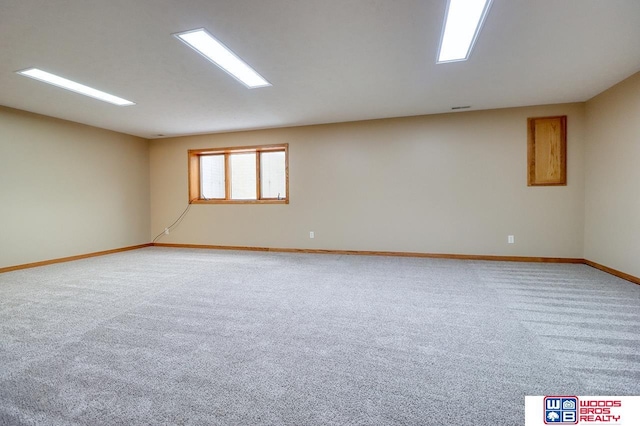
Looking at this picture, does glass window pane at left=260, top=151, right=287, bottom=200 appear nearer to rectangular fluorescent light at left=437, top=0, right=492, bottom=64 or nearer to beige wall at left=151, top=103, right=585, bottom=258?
beige wall at left=151, top=103, right=585, bottom=258

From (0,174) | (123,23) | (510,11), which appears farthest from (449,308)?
(0,174)

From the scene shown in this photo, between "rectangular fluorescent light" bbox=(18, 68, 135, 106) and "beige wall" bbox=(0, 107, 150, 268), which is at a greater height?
"rectangular fluorescent light" bbox=(18, 68, 135, 106)

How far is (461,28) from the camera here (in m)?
2.39

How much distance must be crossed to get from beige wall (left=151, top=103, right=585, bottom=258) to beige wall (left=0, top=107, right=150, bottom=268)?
1.49 m

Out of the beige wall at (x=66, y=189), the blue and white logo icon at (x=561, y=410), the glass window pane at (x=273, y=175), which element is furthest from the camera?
the glass window pane at (x=273, y=175)

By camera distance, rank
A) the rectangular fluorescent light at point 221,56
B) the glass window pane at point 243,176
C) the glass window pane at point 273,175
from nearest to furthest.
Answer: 1. the rectangular fluorescent light at point 221,56
2. the glass window pane at point 273,175
3. the glass window pane at point 243,176

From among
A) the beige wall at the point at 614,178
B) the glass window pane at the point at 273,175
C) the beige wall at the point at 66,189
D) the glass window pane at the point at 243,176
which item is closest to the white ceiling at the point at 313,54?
the beige wall at the point at 614,178

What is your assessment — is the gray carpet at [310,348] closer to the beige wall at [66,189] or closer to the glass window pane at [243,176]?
the beige wall at [66,189]

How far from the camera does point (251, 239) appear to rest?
5859 mm

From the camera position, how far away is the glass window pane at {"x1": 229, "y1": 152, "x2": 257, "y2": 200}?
5973 mm

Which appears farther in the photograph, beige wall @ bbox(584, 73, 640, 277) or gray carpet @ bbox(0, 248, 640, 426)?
beige wall @ bbox(584, 73, 640, 277)

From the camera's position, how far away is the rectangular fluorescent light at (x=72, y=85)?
3.09 metres

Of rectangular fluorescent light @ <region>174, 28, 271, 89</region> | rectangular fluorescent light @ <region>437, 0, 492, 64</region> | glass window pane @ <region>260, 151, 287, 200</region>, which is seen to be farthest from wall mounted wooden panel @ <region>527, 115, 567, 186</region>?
glass window pane @ <region>260, 151, 287, 200</region>

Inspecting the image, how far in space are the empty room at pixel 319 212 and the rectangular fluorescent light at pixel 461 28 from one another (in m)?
0.02
